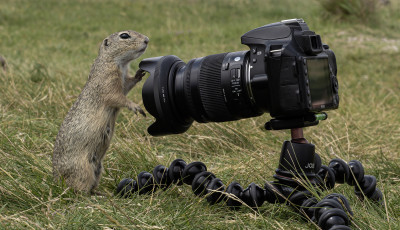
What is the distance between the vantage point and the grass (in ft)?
8.12

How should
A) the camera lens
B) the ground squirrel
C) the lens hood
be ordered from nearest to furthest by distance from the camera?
the camera lens < the lens hood < the ground squirrel

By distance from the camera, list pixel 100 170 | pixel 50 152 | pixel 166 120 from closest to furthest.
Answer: pixel 166 120 < pixel 100 170 < pixel 50 152

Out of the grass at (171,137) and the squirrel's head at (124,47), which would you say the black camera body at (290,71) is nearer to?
the grass at (171,137)

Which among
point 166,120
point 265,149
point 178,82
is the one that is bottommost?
point 265,149

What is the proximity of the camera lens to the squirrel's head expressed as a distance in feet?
1.30

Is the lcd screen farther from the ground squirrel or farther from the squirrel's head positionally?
the squirrel's head

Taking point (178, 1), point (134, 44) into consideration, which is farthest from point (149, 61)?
point (178, 1)

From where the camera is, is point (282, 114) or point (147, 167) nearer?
point (282, 114)

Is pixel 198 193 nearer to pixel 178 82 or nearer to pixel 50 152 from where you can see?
pixel 178 82

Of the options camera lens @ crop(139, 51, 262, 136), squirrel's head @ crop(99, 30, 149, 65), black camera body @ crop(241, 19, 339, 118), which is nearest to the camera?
black camera body @ crop(241, 19, 339, 118)

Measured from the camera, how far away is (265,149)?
12.8 ft

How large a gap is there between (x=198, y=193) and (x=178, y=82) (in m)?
0.61

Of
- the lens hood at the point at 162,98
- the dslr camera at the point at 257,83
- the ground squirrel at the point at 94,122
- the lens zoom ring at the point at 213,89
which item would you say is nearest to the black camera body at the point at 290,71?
the dslr camera at the point at 257,83

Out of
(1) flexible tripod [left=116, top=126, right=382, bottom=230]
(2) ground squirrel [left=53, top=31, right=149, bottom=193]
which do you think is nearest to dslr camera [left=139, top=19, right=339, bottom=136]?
(1) flexible tripod [left=116, top=126, right=382, bottom=230]
